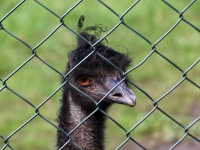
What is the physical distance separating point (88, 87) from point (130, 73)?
244cm

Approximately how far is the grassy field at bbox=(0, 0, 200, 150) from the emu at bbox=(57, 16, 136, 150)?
2.28 meters

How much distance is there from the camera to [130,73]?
25.9ft

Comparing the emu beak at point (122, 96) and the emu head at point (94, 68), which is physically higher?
the emu head at point (94, 68)

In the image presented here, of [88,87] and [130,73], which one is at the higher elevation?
[130,73]

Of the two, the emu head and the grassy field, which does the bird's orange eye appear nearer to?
the emu head

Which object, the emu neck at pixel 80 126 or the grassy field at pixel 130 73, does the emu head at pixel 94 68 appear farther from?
the grassy field at pixel 130 73

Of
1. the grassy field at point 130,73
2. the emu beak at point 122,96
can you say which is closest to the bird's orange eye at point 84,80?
the emu beak at point 122,96

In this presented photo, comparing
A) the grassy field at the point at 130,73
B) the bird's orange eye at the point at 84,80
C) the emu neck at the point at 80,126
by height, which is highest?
the grassy field at the point at 130,73

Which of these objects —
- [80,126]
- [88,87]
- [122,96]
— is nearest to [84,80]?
[88,87]

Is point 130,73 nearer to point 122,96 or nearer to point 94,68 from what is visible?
point 94,68

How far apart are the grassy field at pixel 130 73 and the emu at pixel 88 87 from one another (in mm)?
2277

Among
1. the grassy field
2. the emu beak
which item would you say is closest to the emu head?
the emu beak

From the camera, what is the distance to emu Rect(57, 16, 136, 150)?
211 inches

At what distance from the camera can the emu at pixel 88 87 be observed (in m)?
5.37
